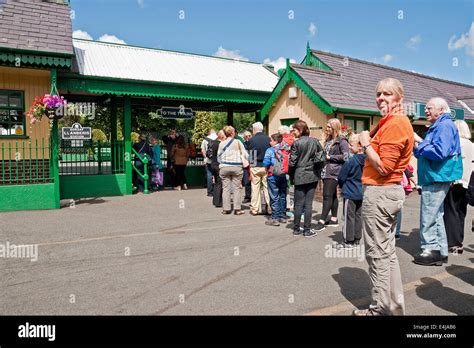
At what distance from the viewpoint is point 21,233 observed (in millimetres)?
6625

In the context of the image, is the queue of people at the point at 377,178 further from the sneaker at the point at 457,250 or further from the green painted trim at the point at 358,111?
the green painted trim at the point at 358,111

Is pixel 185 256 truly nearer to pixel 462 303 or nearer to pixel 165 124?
pixel 462 303

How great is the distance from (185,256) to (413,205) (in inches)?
279

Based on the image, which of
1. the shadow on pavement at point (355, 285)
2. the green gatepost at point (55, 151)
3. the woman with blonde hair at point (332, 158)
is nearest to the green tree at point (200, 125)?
the green gatepost at point (55, 151)

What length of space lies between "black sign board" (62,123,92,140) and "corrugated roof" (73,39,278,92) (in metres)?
1.69

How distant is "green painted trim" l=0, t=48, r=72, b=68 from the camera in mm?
8445

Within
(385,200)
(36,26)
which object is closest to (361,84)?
(36,26)

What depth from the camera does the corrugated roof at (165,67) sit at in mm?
11648

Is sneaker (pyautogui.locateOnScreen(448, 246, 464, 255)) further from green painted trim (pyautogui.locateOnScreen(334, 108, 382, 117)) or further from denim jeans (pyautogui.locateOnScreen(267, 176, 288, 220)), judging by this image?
green painted trim (pyautogui.locateOnScreen(334, 108, 382, 117))

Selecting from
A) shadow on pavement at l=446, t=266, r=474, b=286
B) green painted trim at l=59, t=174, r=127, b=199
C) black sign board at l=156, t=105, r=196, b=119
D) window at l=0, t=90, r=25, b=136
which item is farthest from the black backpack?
shadow on pavement at l=446, t=266, r=474, b=286

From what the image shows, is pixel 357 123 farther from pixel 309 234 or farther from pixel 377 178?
pixel 377 178

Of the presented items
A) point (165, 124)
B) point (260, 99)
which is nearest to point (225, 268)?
point (260, 99)

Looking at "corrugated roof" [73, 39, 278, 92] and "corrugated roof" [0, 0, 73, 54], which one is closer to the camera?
"corrugated roof" [0, 0, 73, 54]

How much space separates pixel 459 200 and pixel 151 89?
9097 millimetres
